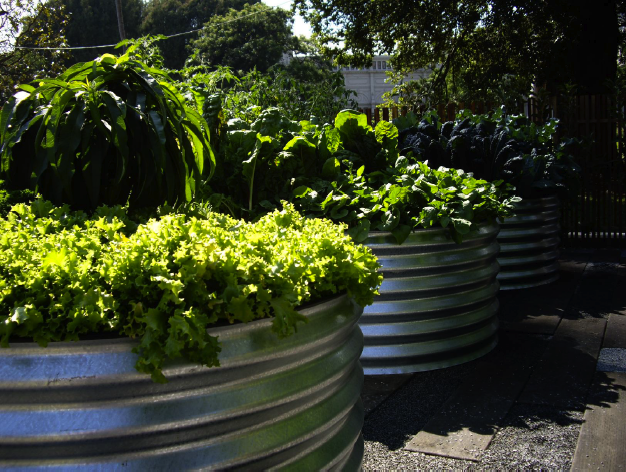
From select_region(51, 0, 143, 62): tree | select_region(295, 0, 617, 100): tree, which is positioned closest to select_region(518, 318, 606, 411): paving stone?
select_region(295, 0, 617, 100): tree

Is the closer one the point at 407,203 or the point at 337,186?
the point at 407,203

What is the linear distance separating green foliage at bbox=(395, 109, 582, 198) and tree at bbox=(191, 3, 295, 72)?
4183 cm

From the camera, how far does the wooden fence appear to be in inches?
416

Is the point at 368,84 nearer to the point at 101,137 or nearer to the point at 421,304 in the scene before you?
the point at 421,304

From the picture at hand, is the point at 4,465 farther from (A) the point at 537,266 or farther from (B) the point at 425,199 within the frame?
(A) the point at 537,266

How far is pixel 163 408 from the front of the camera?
170 cm

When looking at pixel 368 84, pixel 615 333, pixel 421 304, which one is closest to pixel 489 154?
pixel 615 333

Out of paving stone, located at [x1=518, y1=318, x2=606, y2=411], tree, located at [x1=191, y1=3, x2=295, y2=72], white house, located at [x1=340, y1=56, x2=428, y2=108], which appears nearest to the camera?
paving stone, located at [x1=518, y1=318, x2=606, y2=411]

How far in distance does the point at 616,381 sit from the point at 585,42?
1081 cm

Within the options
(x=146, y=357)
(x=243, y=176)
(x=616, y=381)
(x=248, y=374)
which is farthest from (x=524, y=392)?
(x=146, y=357)

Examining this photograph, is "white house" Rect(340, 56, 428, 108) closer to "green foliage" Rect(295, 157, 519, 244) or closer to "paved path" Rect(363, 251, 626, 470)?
"paved path" Rect(363, 251, 626, 470)

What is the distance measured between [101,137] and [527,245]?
5.51 m

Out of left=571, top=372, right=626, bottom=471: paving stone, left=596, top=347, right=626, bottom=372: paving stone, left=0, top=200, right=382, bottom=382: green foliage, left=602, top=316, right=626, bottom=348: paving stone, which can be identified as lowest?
left=571, top=372, right=626, bottom=471: paving stone

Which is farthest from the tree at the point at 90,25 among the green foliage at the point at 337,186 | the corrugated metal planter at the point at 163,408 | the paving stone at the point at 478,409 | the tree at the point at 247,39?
the corrugated metal planter at the point at 163,408
